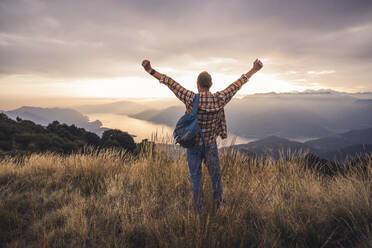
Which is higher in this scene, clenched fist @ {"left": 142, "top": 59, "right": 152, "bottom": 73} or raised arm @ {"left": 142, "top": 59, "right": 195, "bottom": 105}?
clenched fist @ {"left": 142, "top": 59, "right": 152, "bottom": 73}

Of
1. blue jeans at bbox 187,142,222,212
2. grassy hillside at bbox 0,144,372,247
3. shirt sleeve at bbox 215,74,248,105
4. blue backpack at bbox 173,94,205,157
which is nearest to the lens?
grassy hillside at bbox 0,144,372,247

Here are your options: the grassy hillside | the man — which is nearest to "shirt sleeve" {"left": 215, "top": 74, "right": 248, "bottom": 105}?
the man

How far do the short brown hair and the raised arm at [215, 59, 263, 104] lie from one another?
0.20 m

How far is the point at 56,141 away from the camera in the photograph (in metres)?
16.3

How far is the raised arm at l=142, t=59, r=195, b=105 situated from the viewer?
2641 mm

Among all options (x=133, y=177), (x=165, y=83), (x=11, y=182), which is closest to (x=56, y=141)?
(x=11, y=182)

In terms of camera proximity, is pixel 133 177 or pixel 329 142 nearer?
pixel 133 177

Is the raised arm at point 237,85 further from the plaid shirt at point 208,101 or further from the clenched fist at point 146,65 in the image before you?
the clenched fist at point 146,65

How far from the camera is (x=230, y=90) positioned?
271 centimetres

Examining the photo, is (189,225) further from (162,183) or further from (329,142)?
(329,142)

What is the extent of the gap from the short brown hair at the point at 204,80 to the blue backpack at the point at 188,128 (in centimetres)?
23

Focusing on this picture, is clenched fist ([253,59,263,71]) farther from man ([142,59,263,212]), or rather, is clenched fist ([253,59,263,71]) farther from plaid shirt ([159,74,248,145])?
plaid shirt ([159,74,248,145])

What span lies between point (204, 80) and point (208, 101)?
0.34m

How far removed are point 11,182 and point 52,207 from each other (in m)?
2.09
